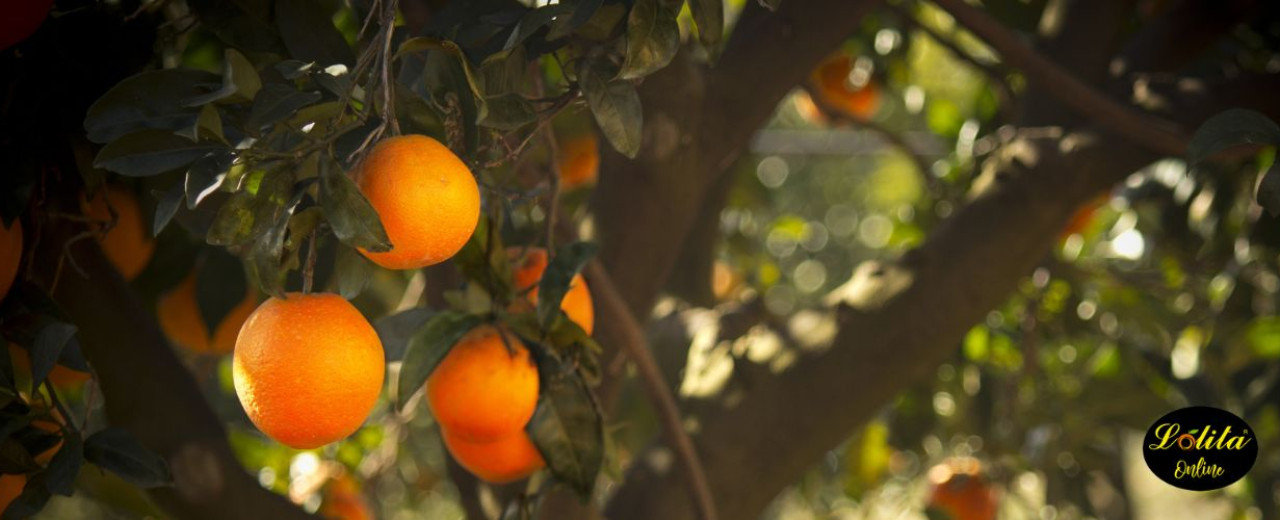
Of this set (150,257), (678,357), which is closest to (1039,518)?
(678,357)

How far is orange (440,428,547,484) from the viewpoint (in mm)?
843

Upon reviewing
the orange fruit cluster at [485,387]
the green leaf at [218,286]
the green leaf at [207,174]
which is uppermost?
the green leaf at [207,174]

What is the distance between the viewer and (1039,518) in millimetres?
1724

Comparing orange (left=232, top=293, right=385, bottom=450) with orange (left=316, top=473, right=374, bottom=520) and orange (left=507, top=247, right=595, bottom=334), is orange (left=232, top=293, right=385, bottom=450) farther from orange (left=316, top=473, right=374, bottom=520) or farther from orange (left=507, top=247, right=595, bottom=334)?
orange (left=316, top=473, right=374, bottom=520)

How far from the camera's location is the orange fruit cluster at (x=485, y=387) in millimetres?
750

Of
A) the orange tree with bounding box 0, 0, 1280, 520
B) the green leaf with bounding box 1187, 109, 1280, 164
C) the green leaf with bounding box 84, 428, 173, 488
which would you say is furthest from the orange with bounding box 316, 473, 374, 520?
the green leaf with bounding box 1187, 109, 1280, 164

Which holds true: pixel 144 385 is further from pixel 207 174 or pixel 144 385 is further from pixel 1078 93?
pixel 1078 93

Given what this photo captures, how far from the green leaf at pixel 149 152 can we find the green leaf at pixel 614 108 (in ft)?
0.69

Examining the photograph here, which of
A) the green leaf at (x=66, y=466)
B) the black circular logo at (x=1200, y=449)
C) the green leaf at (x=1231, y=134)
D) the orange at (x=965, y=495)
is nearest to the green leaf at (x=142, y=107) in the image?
the green leaf at (x=66, y=466)

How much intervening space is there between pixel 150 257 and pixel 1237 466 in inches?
39.4

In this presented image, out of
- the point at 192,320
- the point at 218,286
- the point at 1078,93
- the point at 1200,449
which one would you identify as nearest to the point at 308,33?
the point at 218,286

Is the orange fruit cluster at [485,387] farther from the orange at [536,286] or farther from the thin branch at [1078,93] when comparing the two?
the thin branch at [1078,93]

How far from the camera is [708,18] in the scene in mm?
716

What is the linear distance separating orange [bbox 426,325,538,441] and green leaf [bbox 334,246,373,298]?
0.11m
